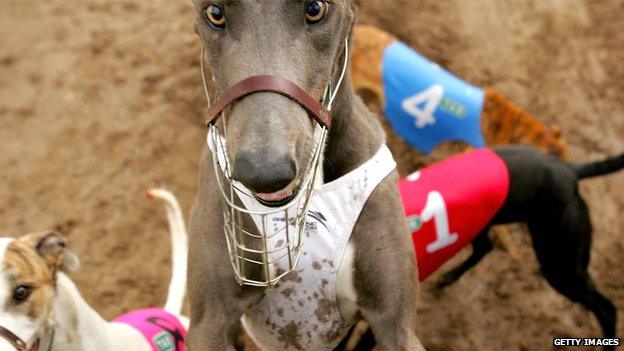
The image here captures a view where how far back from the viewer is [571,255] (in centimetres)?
341

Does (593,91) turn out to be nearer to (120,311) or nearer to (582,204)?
(582,204)

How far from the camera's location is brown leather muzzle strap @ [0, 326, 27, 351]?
7.29ft

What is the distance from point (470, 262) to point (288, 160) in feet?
9.01

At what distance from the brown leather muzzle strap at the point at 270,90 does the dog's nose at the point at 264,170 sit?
199 mm

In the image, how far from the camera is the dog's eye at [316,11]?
1.75m

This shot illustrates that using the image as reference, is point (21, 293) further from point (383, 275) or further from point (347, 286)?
point (383, 275)

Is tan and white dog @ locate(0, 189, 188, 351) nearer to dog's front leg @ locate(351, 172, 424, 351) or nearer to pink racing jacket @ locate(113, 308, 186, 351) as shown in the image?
pink racing jacket @ locate(113, 308, 186, 351)

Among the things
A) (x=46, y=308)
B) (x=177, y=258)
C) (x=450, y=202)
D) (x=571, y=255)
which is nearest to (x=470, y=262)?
(x=571, y=255)

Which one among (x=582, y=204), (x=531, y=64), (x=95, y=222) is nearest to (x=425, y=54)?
(x=531, y=64)

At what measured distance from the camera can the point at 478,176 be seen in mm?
3217

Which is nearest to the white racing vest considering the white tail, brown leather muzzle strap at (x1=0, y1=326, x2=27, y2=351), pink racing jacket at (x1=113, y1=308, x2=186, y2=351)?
pink racing jacket at (x1=113, y1=308, x2=186, y2=351)

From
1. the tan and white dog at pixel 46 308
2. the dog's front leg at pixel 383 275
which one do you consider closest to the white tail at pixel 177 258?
the tan and white dog at pixel 46 308

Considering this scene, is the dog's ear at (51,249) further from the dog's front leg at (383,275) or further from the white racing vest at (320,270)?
the dog's front leg at (383,275)

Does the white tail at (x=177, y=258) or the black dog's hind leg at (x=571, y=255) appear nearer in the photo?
the white tail at (x=177, y=258)
